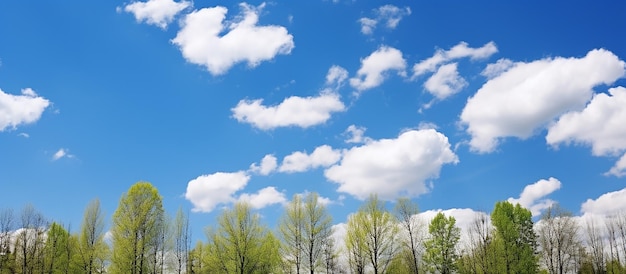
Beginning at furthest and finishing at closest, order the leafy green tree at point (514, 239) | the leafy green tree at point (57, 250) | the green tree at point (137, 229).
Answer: the leafy green tree at point (514, 239), the leafy green tree at point (57, 250), the green tree at point (137, 229)

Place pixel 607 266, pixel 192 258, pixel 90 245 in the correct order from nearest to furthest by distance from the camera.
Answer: pixel 90 245 → pixel 192 258 → pixel 607 266

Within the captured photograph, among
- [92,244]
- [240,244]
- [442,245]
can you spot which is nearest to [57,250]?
[92,244]

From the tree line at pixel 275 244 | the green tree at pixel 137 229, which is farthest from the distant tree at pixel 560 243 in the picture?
the green tree at pixel 137 229

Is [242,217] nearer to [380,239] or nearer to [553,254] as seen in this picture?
[380,239]

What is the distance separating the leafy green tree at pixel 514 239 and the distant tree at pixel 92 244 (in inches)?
1447

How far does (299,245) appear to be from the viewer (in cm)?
4688

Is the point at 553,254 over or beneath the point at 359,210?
beneath

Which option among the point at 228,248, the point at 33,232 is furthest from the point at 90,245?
the point at 228,248

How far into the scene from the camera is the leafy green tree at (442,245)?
167 feet

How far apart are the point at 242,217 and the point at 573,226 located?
34.8 m

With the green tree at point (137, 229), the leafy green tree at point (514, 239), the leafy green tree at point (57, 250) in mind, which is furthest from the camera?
the leafy green tree at point (514, 239)

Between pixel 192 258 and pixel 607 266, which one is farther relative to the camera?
pixel 607 266

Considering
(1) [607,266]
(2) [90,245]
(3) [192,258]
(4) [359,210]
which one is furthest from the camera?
(1) [607,266]

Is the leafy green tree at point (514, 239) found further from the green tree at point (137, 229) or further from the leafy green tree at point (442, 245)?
the green tree at point (137, 229)
